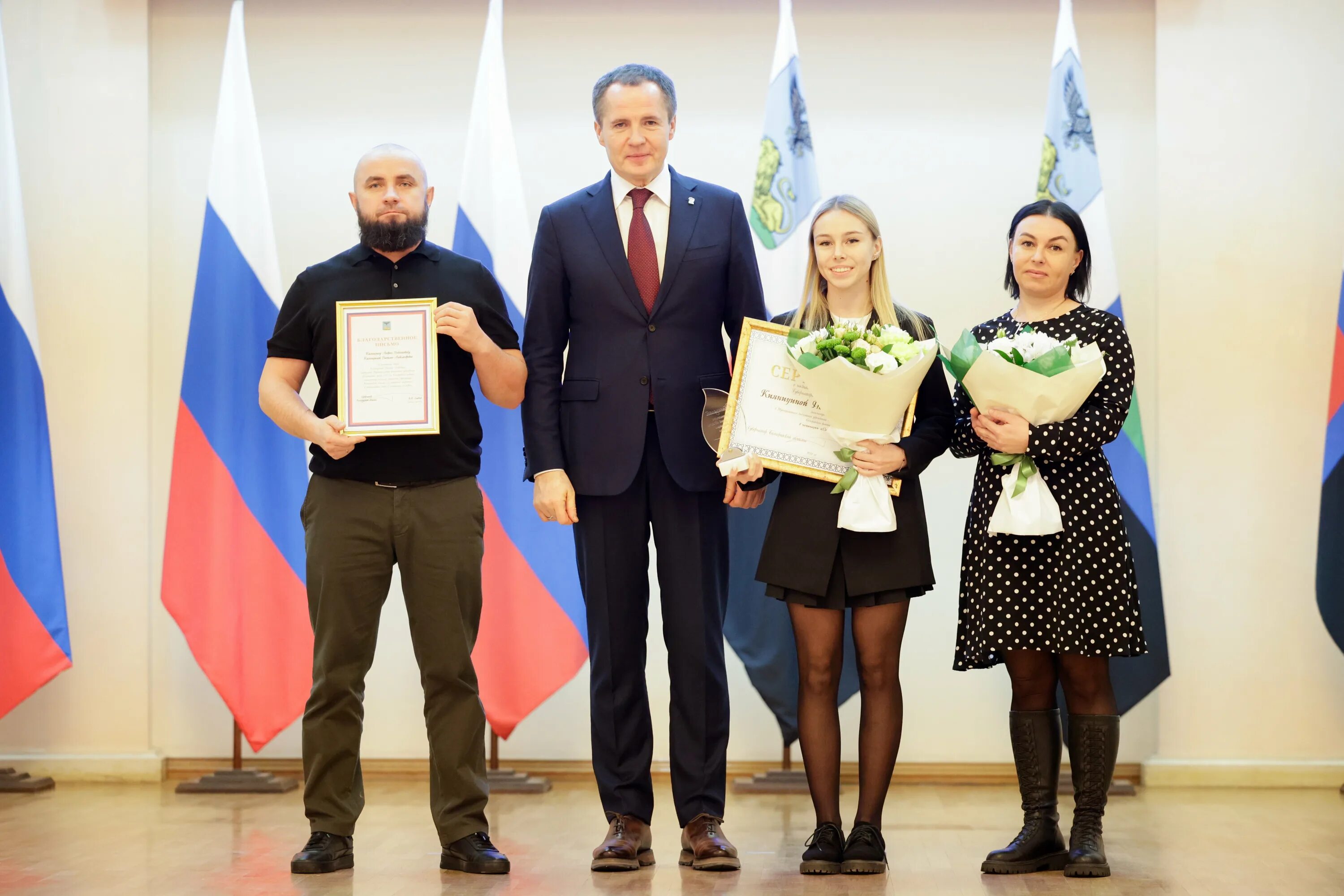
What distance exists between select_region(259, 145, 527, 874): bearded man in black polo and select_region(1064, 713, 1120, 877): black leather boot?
138 centimetres

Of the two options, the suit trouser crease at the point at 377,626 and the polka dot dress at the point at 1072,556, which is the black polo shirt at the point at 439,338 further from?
the polka dot dress at the point at 1072,556

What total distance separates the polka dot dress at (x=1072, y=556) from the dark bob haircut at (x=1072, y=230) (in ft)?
0.34

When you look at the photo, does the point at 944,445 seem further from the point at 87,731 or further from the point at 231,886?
the point at 87,731

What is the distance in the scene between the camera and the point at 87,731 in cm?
439

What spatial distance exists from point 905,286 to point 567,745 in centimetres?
212

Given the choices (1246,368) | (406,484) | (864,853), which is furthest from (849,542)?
(1246,368)

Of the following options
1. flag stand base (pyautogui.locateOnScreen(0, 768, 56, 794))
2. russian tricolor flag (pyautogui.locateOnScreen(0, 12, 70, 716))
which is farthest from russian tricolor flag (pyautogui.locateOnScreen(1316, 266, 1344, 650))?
flag stand base (pyautogui.locateOnScreen(0, 768, 56, 794))

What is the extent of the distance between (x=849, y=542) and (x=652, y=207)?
3.15ft

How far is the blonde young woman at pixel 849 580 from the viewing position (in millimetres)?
2775

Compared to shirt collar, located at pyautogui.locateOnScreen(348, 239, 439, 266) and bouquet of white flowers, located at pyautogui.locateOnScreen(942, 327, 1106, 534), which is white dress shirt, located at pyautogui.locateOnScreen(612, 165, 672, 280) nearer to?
shirt collar, located at pyautogui.locateOnScreen(348, 239, 439, 266)

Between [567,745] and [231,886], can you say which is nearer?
[231,886]

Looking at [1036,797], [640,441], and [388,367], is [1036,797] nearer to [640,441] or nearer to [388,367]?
[640,441]

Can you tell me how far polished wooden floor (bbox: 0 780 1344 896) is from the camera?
272 centimetres

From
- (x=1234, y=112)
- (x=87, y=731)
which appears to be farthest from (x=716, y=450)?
(x=87, y=731)
